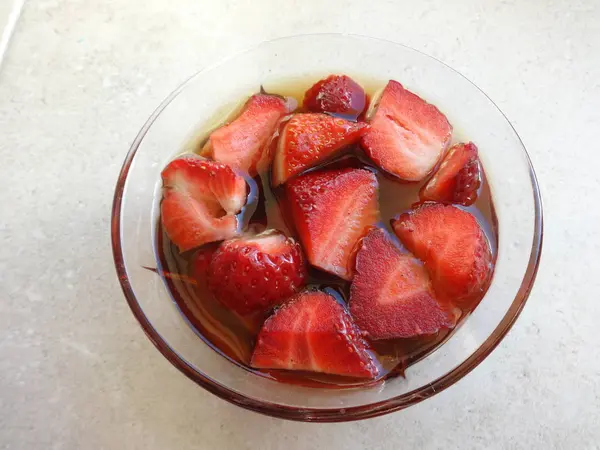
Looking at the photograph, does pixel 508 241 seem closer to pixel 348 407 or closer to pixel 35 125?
pixel 348 407

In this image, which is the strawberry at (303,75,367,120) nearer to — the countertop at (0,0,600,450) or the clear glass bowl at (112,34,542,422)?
the clear glass bowl at (112,34,542,422)

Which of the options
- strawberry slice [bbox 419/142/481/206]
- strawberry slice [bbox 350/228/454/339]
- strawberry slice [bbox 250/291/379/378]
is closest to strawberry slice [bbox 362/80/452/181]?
strawberry slice [bbox 419/142/481/206]

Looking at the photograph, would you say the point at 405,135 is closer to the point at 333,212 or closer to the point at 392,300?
the point at 333,212

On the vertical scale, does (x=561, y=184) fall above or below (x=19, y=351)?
above

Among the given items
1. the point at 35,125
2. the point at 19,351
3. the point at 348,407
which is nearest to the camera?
the point at 348,407

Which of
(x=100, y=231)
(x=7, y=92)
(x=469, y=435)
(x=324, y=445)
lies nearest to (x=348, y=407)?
(x=324, y=445)

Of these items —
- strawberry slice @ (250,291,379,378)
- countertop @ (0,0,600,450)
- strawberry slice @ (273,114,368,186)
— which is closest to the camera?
strawberry slice @ (250,291,379,378)

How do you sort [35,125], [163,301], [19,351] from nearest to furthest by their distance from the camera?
[163,301]
[19,351]
[35,125]
